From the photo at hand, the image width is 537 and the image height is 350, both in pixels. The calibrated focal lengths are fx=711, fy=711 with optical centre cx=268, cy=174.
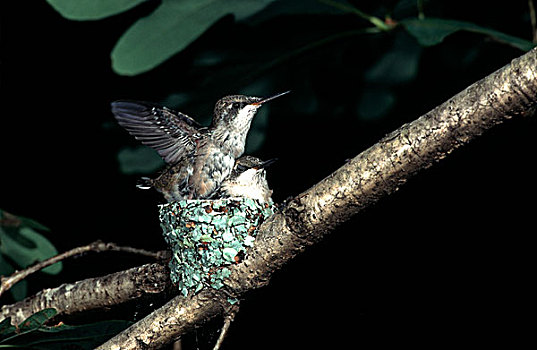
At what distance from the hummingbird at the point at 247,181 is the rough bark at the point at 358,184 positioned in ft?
2.37

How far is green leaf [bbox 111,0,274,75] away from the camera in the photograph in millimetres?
2168

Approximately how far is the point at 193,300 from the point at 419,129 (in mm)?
827

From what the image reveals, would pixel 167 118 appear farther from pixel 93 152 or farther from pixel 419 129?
pixel 93 152

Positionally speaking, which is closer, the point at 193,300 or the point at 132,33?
the point at 193,300

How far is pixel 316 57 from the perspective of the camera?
10.6 ft

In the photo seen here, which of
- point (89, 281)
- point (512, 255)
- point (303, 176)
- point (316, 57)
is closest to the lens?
point (89, 281)

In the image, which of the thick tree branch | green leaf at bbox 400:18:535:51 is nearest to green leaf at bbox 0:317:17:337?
the thick tree branch

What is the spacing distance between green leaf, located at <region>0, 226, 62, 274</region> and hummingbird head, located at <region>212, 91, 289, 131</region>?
3.44ft

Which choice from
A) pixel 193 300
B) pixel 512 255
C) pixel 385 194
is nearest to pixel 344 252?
pixel 512 255

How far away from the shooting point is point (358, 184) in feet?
5.47

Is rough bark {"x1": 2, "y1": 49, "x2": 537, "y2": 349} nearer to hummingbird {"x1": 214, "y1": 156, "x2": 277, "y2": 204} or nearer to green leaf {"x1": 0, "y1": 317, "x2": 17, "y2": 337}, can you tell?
green leaf {"x1": 0, "y1": 317, "x2": 17, "y2": 337}

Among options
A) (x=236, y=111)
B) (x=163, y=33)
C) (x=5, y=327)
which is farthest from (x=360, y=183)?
(x=5, y=327)

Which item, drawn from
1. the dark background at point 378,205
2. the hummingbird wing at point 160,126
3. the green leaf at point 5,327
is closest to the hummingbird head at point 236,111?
the hummingbird wing at point 160,126

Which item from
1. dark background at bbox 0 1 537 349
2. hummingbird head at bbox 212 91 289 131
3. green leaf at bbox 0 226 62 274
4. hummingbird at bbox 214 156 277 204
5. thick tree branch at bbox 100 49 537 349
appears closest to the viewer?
thick tree branch at bbox 100 49 537 349
